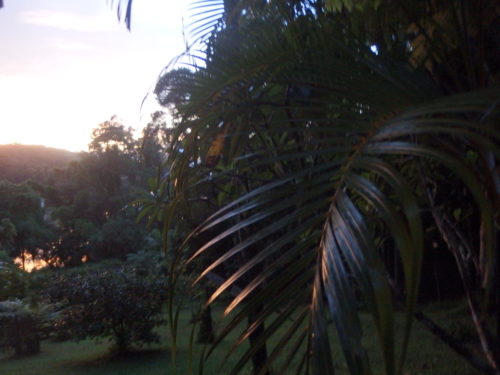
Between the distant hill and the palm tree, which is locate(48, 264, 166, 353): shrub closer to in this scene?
the distant hill

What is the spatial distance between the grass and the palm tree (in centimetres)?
342

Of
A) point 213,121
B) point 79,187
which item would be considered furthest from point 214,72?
point 79,187

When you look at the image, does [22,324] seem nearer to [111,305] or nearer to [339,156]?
[111,305]

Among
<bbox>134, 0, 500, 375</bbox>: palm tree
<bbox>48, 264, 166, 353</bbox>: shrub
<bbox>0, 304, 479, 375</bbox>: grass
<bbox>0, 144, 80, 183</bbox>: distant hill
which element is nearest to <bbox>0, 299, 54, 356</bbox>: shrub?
<bbox>0, 304, 479, 375</bbox>: grass

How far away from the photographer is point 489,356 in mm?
1908

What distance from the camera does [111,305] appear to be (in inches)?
327

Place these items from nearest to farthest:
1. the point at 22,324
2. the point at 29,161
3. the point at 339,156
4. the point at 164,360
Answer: the point at 339,156, the point at 22,324, the point at 164,360, the point at 29,161

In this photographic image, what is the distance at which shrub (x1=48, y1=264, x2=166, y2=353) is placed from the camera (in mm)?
8297

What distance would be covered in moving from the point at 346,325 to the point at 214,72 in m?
1.25

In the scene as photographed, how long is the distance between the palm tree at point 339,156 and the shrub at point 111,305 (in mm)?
6082

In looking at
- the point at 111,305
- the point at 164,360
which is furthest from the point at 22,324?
the point at 164,360

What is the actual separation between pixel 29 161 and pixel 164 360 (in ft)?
31.0

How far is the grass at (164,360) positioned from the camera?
5.85 meters

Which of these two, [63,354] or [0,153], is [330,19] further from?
[0,153]
